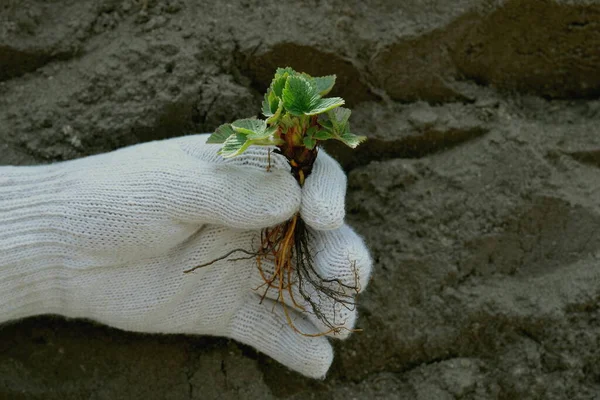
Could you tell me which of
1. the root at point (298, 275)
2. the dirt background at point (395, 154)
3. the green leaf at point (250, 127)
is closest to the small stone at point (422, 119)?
the dirt background at point (395, 154)

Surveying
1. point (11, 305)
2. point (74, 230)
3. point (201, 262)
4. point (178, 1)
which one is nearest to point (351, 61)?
point (178, 1)

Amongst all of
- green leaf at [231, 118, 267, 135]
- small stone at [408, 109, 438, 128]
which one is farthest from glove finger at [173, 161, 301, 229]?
small stone at [408, 109, 438, 128]

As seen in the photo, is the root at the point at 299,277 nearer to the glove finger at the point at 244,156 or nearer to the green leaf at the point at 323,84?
the glove finger at the point at 244,156

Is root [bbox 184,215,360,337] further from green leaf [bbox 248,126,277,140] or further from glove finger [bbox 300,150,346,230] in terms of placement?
green leaf [bbox 248,126,277,140]

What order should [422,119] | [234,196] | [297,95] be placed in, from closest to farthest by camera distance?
[297,95], [234,196], [422,119]

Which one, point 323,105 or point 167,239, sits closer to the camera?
point 323,105

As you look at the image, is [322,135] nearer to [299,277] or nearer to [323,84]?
[323,84]

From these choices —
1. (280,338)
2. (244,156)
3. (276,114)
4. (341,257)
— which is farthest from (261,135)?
(280,338)
